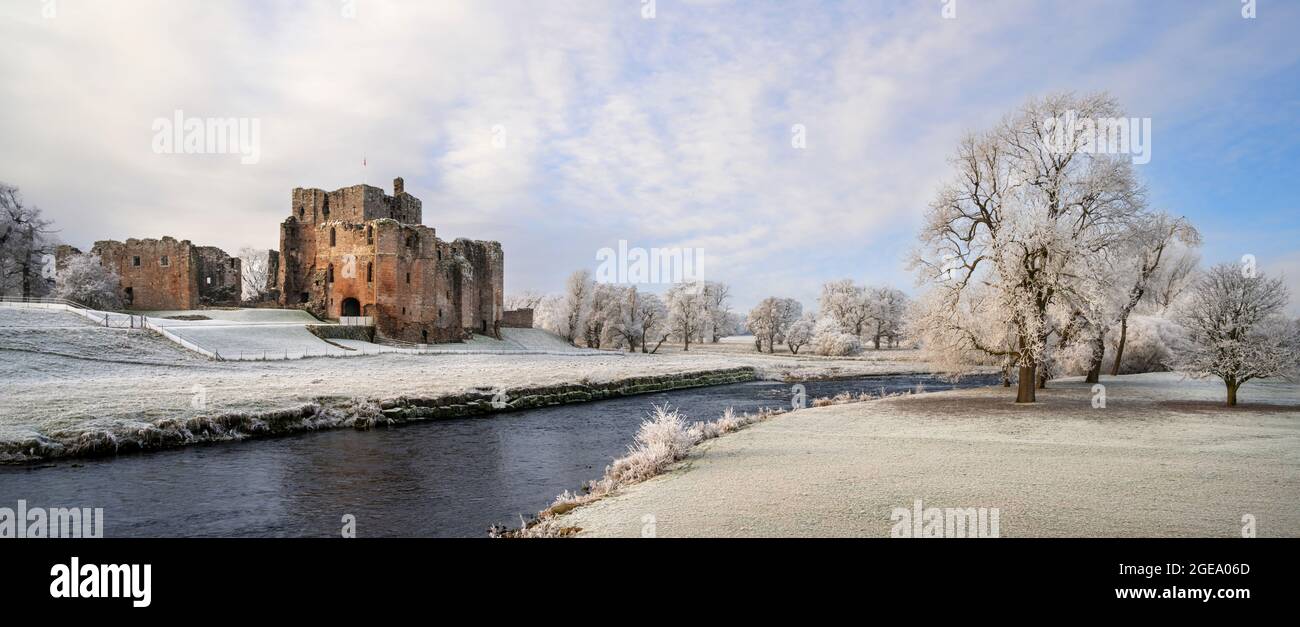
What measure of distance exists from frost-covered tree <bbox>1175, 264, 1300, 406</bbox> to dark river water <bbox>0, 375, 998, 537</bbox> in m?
19.3

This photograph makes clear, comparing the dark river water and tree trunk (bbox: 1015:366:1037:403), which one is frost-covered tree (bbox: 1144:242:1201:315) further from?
the dark river water

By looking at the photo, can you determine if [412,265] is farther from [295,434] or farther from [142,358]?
[295,434]

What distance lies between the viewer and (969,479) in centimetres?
975

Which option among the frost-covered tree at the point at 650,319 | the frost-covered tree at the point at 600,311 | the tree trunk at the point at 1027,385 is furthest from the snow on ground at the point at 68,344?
the frost-covered tree at the point at 650,319

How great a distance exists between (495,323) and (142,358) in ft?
138

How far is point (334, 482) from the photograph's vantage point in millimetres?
12727

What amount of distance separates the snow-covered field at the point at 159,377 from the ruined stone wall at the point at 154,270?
18.7 metres

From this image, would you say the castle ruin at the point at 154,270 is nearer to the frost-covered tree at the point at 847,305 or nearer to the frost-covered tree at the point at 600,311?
the frost-covered tree at the point at 600,311

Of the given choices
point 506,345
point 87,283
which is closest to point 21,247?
point 87,283

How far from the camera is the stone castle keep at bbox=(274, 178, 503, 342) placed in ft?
177

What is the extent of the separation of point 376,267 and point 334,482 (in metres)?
45.5

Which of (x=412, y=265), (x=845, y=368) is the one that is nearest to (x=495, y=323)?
(x=412, y=265)

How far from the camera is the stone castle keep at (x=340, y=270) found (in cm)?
5416
